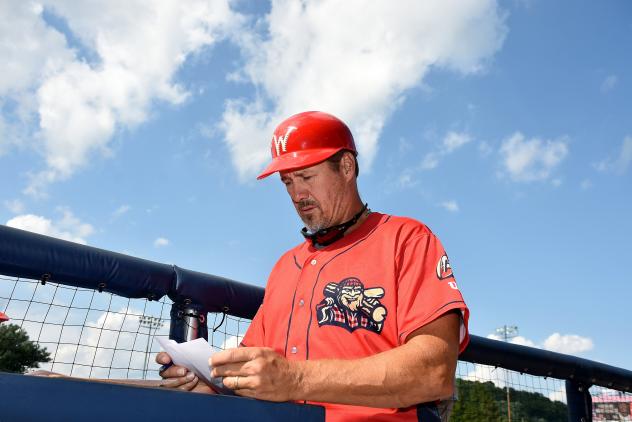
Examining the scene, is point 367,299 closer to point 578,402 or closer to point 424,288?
point 424,288

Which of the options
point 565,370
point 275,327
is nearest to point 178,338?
point 275,327

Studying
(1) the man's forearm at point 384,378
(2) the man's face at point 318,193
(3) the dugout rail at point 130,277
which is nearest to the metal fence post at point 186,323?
(3) the dugout rail at point 130,277

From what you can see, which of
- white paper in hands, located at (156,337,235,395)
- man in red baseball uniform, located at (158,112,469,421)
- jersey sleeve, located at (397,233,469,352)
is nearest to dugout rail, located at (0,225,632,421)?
man in red baseball uniform, located at (158,112,469,421)

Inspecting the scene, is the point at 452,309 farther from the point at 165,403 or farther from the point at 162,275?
the point at 162,275

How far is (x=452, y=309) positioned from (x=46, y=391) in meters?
0.98

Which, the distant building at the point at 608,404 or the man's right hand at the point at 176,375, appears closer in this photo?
the man's right hand at the point at 176,375

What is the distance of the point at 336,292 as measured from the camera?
1645 mm

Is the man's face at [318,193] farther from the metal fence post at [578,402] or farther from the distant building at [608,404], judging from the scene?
the distant building at [608,404]

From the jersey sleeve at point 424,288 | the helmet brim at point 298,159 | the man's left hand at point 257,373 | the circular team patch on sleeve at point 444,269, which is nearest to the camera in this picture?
the man's left hand at point 257,373

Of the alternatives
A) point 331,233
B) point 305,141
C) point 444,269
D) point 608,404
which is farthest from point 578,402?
point 305,141

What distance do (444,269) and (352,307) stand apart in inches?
11.7

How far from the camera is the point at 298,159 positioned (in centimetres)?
191

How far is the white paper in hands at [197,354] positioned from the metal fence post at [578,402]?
13.5ft

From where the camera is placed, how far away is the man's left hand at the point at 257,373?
1.07m
